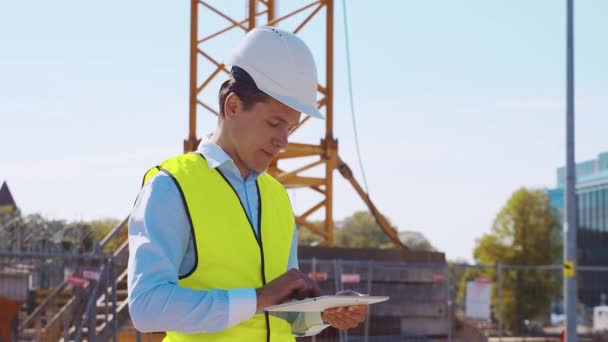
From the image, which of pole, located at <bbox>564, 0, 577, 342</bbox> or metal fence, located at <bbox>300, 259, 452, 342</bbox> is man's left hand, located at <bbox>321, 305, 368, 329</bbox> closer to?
metal fence, located at <bbox>300, 259, 452, 342</bbox>

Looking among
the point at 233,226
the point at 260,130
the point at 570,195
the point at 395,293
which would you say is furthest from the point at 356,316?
the point at 570,195

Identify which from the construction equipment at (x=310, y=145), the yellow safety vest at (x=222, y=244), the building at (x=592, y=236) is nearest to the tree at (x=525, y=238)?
the building at (x=592, y=236)

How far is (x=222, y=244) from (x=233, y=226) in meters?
0.06

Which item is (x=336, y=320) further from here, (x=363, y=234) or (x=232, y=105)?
(x=363, y=234)

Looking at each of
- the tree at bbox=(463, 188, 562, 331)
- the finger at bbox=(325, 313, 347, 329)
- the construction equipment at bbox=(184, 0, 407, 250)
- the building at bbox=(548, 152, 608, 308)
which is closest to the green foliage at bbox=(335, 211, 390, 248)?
the building at bbox=(548, 152, 608, 308)

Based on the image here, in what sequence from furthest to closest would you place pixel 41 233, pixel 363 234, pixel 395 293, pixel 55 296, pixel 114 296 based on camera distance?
1. pixel 363 234
2. pixel 395 293
3. pixel 41 233
4. pixel 55 296
5. pixel 114 296

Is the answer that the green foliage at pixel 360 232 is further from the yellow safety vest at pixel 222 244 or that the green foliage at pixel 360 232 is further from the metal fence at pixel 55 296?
the yellow safety vest at pixel 222 244

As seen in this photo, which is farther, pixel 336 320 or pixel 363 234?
pixel 363 234

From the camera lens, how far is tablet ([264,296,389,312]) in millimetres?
1966

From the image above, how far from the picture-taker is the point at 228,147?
2240 mm

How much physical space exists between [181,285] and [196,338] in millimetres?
130

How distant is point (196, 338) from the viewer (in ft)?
6.84

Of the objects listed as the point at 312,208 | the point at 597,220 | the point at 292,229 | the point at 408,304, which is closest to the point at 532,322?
the point at 597,220

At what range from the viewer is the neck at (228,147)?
2.24 m
